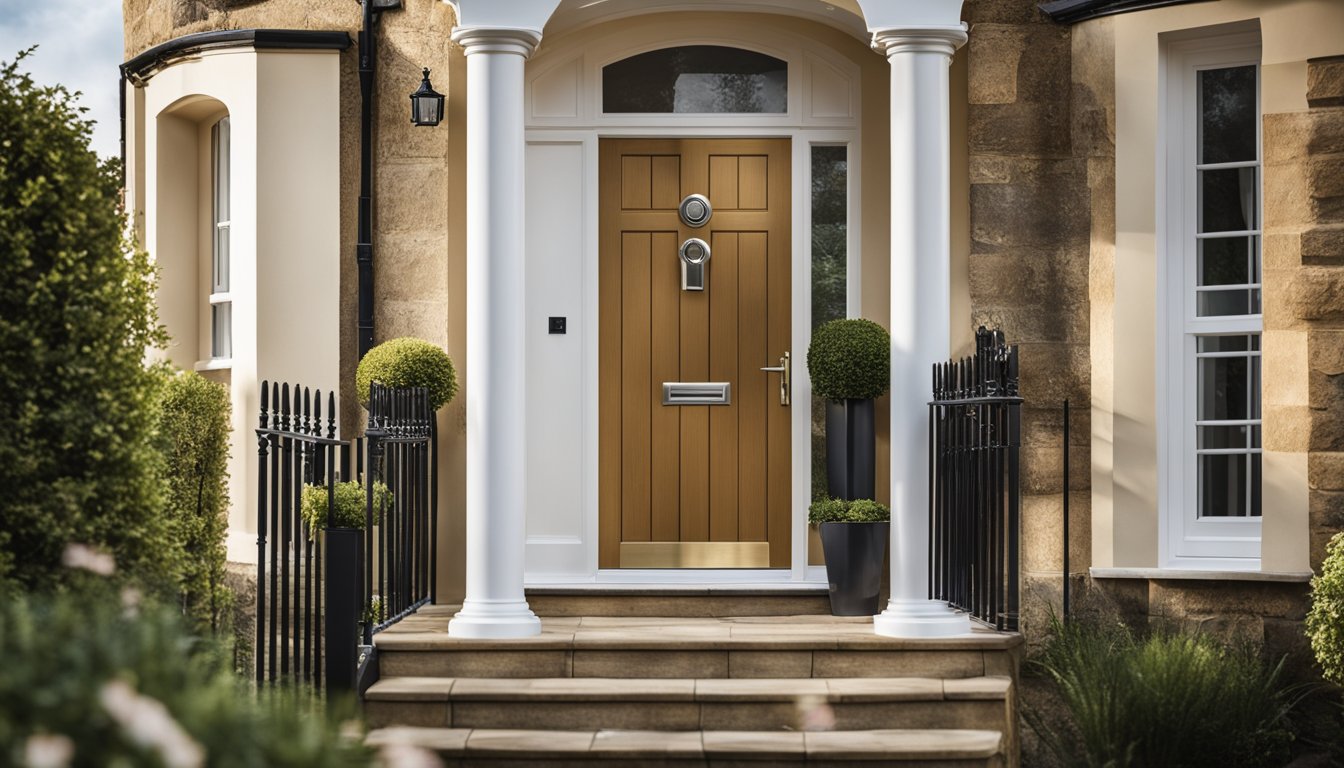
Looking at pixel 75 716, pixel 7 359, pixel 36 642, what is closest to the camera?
pixel 75 716

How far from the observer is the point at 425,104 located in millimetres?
7812

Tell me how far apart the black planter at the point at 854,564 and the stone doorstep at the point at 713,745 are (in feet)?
4.59

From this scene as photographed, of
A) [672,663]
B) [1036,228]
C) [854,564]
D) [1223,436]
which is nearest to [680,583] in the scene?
[854,564]

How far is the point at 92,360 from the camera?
4770mm

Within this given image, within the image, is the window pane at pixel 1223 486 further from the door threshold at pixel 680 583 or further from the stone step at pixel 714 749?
the stone step at pixel 714 749

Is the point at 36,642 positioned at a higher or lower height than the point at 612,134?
lower

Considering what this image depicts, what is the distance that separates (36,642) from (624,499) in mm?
5356

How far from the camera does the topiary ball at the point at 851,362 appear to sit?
7.38 meters

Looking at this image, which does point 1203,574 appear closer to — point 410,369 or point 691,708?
point 691,708

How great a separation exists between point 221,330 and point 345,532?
296 cm

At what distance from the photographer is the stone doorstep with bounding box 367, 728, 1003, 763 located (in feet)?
18.6

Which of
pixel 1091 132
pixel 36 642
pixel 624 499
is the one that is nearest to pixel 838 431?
pixel 624 499

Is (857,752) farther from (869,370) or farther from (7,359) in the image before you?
(7,359)

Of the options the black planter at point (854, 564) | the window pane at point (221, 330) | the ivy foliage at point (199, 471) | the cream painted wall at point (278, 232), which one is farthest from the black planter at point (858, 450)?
the window pane at point (221, 330)
